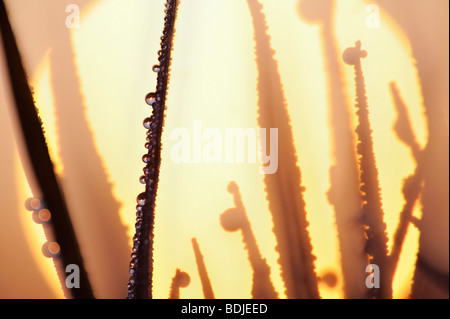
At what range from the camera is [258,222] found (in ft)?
1.92

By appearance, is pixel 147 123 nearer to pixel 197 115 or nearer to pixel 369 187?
pixel 197 115

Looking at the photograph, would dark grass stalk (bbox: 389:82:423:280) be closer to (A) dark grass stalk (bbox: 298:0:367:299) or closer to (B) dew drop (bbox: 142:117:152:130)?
(A) dark grass stalk (bbox: 298:0:367:299)

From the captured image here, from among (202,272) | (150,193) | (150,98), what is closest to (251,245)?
(202,272)

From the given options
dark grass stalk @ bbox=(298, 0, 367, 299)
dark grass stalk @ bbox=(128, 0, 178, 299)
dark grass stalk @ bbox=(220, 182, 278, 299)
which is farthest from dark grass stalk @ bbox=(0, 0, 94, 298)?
dark grass stalk @ bbox=(298, 0, 367, 299)

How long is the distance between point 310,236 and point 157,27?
0.45 meters

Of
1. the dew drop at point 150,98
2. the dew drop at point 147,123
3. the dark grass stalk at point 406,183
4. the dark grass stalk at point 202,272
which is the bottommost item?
the dark grass stalk at point 202,272

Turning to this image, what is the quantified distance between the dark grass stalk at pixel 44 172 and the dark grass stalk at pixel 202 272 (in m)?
0.19

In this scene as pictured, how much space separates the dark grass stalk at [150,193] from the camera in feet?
1.65

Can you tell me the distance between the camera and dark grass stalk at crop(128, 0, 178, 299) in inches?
19.7

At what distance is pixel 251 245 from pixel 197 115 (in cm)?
25

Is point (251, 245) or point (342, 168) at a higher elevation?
point (342, 168)

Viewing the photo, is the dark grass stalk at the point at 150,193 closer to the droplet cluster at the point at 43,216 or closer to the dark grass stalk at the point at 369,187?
→ the droplet cluster at the point at 43,216

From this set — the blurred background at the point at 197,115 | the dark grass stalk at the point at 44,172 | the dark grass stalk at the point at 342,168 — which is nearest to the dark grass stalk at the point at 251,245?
the blurred background at the point at 197,115

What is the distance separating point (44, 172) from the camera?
0.58 meters
